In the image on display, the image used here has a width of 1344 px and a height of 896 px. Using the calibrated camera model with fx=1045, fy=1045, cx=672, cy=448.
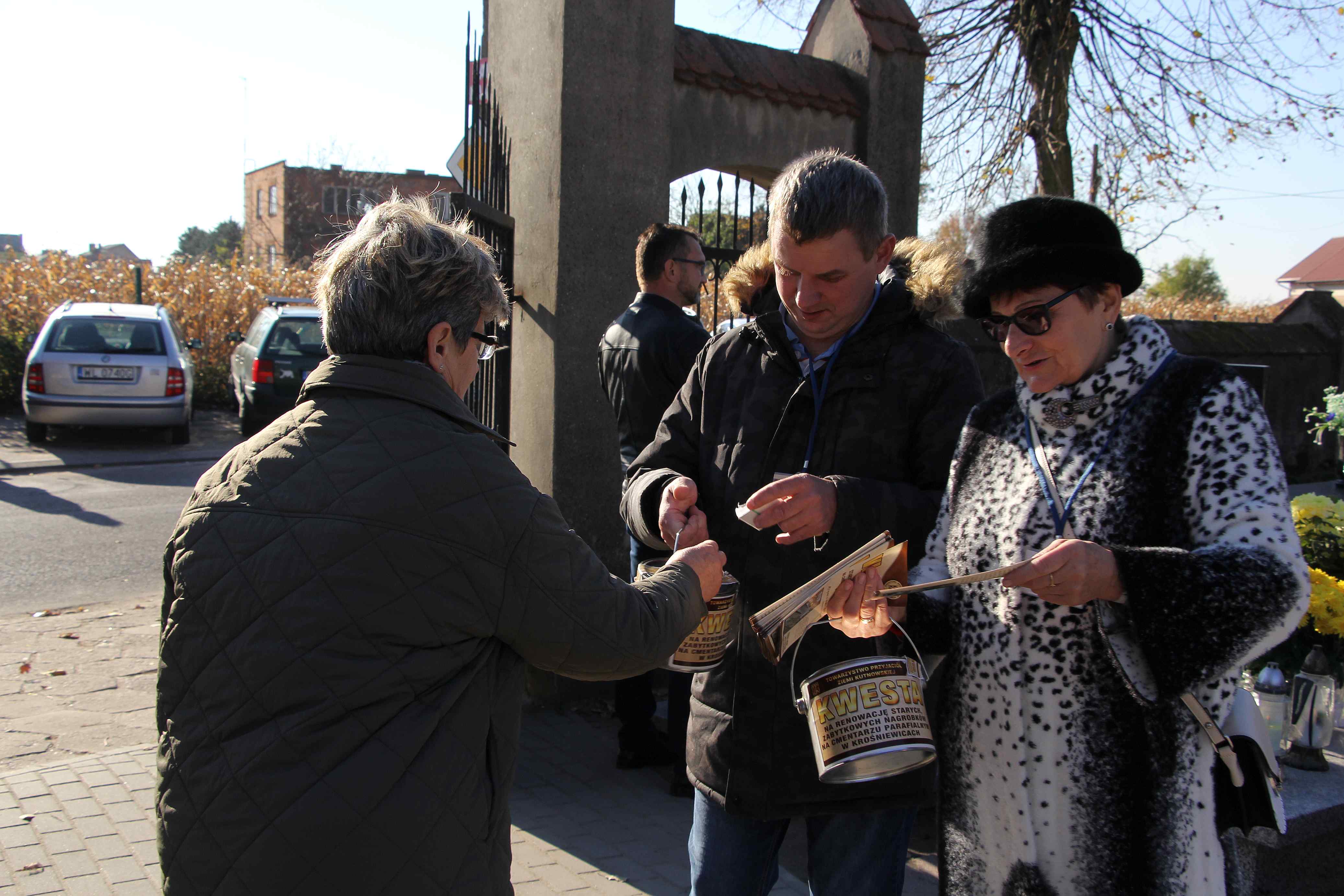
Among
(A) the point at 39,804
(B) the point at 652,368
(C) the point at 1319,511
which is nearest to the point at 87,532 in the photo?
(A) the point at 39,804

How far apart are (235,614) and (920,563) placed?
51.9 inches

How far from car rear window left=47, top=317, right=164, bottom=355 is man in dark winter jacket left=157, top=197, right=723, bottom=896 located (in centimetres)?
1265

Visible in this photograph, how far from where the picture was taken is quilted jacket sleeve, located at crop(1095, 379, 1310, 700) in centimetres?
167

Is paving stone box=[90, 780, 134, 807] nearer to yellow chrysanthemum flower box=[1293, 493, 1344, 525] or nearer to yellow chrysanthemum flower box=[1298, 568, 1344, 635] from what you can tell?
yellow chrysanthemum flower box=[1298, 568, 1344, 635]

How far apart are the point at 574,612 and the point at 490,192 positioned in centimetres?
441

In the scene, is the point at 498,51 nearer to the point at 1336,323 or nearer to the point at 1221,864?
the point at 1221,864

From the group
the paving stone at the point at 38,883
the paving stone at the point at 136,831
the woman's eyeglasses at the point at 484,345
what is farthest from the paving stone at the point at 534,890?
the woman's eyeglasses at the point at 484,345

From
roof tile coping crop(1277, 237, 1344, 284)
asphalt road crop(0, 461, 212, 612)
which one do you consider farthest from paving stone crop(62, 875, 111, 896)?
roof tile coping crop(1277, 237, 1344, 284)

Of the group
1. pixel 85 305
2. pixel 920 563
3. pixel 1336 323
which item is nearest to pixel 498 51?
pixel 920 563

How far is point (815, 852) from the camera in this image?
2219 mm

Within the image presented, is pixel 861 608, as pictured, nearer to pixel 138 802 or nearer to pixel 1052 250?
pixel 1052 250

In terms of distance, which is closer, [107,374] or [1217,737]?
[1217,737]

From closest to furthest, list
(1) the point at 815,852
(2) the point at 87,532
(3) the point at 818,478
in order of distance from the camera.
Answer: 1. (3) the point at 818,478
2. (1) the point at 815,852
3. (2) the point at 87,532

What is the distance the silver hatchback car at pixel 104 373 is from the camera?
1264cm
